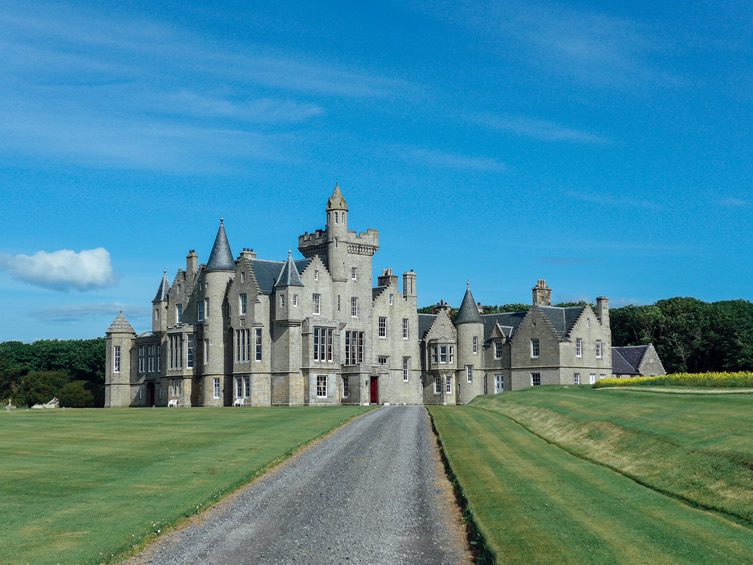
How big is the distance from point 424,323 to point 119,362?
3297 cm

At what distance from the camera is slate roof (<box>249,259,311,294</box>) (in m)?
80.8

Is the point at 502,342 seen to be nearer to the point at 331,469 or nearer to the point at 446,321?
the point at 446,321

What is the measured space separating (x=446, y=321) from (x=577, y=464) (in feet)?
211

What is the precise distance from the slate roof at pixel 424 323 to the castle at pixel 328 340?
16 centimetres

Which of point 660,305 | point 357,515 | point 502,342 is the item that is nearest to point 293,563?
point 357,515

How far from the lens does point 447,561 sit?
659 inches

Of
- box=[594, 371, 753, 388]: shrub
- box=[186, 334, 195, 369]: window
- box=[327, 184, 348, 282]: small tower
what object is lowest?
box=[594, 371, 753, 388]: shrub

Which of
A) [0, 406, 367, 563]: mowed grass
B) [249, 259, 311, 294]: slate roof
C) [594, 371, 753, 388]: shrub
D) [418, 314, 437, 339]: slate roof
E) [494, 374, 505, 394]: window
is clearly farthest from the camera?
[418, 314, 437, 339]: slate roof

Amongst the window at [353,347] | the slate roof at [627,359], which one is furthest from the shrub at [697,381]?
the window at [353,347]

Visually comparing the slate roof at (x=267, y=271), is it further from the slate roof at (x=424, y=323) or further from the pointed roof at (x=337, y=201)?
the slate roof at (x=424, y=323)

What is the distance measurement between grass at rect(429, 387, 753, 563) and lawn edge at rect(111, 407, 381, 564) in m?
5.99

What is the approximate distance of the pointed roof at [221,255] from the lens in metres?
83.5

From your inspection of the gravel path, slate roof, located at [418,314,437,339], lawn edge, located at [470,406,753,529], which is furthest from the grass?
slate roof, located at [418,314,437,339]

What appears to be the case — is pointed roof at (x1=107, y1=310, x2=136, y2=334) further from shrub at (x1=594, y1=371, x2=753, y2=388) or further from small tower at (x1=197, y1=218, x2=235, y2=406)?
shrub at (x1=594, y1=371, x2=753, y2=388)
